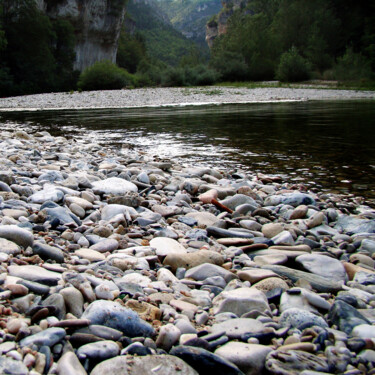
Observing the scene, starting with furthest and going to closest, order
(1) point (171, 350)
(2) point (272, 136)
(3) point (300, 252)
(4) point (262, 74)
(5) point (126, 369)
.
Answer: (4) point (262, 74), (2) point (272, 136), (3) point (300, 252), (1) point (171, 350), (5) point (126, 369)

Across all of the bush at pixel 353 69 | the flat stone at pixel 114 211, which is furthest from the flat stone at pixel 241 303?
the bush at pixel 353 69

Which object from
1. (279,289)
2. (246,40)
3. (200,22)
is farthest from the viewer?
(200,22)

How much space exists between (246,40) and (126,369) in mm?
43837

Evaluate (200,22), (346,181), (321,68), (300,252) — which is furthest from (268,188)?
(200,22)

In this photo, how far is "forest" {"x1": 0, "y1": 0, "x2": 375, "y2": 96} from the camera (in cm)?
3262

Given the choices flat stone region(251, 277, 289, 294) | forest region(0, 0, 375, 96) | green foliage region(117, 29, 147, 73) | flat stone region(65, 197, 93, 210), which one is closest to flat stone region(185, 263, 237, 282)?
flat stone region(251, 277, 289, 294)

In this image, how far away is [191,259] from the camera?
82.8 inches

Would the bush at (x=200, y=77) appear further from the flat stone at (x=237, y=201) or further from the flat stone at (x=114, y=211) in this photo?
the flat stone at (x=114, y=211)

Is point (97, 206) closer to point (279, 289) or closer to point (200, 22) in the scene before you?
point (279, 289)

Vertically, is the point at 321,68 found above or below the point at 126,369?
above

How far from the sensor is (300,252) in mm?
2271

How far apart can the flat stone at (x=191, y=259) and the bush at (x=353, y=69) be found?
29.6 m

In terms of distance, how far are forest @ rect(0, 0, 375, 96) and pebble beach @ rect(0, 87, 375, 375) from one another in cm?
2673

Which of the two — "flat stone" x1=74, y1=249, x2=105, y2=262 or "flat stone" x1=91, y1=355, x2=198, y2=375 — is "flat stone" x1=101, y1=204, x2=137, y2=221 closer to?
"flat stone" x1=74, y1=249, x2=105, y2=262
